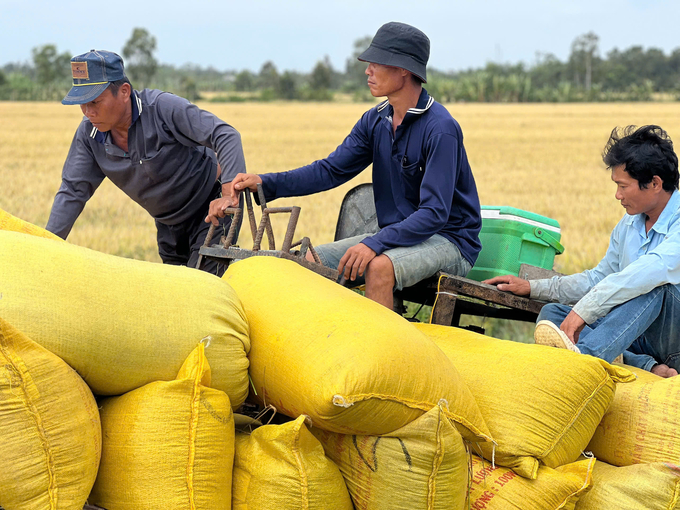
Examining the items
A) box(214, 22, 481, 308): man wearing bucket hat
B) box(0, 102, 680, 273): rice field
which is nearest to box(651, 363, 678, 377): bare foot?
box(214, 22, 481, 308): man wearing bucket hat

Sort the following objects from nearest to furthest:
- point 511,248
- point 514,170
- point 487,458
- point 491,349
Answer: point 487,458 → point 491,349 → point 511,248 → point 514,170

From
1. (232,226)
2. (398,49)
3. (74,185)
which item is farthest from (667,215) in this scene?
(74,185)

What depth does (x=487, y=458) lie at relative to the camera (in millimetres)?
2363

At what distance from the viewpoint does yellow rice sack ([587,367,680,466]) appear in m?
2.48

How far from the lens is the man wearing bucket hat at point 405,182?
3180 millimetres

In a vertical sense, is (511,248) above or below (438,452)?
above

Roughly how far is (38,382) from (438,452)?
1.11 metres

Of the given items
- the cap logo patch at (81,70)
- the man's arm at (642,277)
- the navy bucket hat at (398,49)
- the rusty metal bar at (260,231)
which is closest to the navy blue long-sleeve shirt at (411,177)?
the navy bucket hat at (398,49)

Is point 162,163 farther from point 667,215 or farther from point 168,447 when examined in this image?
point 667,215

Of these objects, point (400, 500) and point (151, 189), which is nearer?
point (400, 500)

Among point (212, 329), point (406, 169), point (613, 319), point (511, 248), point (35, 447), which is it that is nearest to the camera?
point (35, 447)

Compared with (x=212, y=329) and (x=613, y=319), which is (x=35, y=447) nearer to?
(x=212, y=329)

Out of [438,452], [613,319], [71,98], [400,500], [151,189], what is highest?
[71,98]

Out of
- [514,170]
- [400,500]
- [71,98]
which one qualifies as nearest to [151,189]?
[71,98]
